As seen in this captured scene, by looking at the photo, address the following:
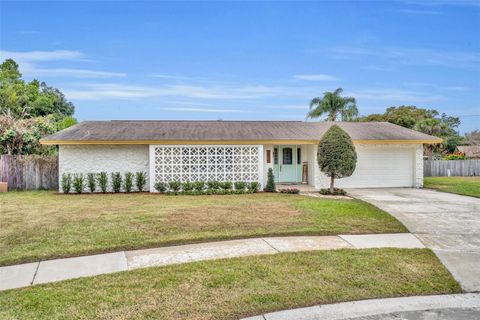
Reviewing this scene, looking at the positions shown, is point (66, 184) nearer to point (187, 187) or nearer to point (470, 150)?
point (187, 187)

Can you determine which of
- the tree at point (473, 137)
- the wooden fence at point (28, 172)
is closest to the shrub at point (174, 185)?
the wooden fence at point (28, 172)

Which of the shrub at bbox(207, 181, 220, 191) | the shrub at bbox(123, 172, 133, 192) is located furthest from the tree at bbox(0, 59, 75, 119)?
the shrub at bbox(207, 181, 220, 191)

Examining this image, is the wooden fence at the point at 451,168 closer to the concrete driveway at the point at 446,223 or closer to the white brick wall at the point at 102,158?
the concrete driveway at the point at 446,223

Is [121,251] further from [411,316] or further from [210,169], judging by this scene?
[210,169]

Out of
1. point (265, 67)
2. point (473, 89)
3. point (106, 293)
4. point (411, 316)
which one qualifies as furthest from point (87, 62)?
point (473, 89)

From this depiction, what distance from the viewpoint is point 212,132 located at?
1753cm

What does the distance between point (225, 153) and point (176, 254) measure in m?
10.4

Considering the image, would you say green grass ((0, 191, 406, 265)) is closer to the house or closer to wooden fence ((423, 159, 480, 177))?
the house

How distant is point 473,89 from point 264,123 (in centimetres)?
1890

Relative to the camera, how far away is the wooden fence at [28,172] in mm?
16969

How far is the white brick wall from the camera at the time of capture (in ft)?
53.1

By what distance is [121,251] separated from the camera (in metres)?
6.70

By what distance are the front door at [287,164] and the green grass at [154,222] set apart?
5.79 m

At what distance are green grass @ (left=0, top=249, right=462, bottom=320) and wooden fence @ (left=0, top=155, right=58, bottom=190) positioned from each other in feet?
45.7
